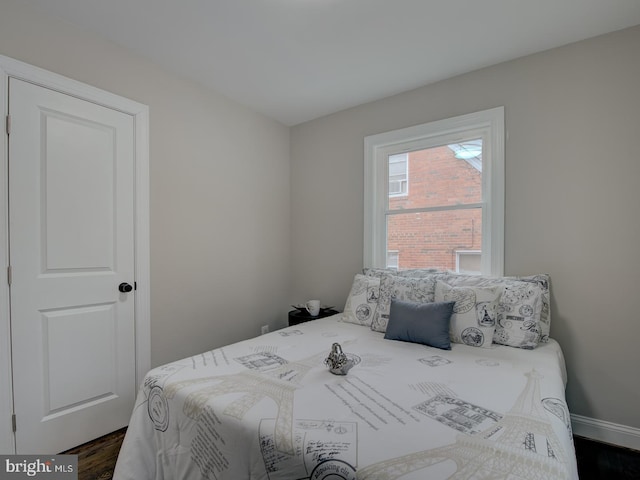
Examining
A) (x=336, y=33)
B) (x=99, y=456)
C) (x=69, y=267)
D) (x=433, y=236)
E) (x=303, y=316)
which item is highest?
(x=336, y=33)

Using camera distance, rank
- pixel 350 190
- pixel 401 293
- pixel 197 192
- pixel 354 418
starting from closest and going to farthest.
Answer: pixel 354 418 < pixel 401 293 < pixel 197 192 < pixel 350 190

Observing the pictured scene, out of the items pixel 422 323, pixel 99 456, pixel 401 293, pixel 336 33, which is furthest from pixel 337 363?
pixel 336 33

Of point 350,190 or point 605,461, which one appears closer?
point 605,461

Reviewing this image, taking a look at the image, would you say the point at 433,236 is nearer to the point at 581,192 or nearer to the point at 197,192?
the point at 581,192

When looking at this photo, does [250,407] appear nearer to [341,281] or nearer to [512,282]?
[512,282]

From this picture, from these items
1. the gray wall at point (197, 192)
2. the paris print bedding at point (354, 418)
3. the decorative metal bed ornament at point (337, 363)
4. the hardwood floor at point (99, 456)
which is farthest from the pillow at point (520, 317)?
the hardwood floor at point (99, 456)

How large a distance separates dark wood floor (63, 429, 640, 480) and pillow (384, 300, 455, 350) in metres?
0.94

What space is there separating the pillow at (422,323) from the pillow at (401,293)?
156 millimetres

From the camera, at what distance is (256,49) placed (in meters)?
2.27

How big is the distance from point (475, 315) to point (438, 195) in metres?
1.13

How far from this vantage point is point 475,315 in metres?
2.07

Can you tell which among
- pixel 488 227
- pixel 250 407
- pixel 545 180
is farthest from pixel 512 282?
pixel 250 407

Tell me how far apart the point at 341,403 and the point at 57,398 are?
5.81 feet

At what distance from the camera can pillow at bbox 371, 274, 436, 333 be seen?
2326 millimetres
